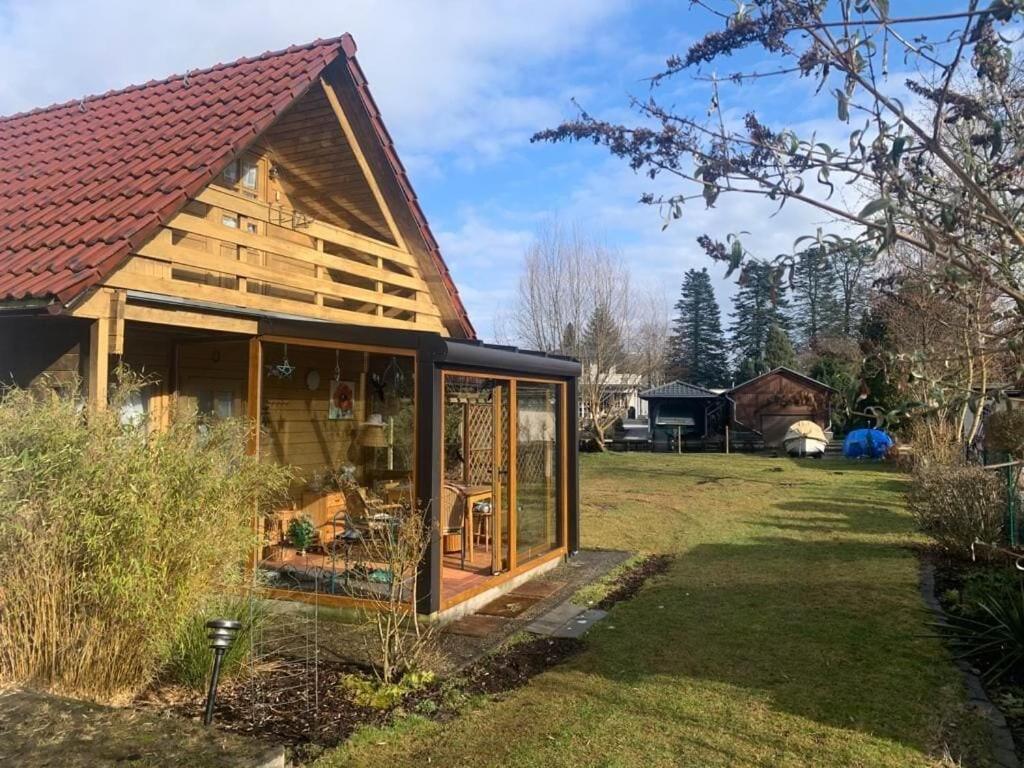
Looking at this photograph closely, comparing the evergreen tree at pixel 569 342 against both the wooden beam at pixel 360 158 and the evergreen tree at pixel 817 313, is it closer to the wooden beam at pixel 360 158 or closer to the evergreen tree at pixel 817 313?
the wooden beam at pixel 360 158

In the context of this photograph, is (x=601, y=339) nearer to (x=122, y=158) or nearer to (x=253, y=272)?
(x=253, y=272)

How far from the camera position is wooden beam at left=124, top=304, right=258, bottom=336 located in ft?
19.2

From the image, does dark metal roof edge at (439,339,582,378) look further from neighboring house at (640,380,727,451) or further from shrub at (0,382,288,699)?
neighboring house at (640,380,727,451)

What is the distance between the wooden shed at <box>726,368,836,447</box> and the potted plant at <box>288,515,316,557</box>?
3106 centimetres

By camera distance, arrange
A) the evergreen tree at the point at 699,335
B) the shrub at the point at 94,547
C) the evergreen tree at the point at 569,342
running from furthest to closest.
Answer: the evergreen tree at the point at 699,335
the evergreen tree at the point at 569,342
the shrub at the point at 94,547

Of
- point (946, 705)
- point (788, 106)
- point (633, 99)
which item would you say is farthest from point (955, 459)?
point (633, 99)

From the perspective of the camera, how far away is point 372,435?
9.95 m

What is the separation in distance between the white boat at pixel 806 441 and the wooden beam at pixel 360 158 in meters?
24.8

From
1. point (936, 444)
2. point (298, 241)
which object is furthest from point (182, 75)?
point (936, 444)

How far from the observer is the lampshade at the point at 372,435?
9773 mm

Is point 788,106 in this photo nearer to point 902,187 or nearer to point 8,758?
point 902,187

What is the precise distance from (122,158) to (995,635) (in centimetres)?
897

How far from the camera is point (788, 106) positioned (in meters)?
4.64

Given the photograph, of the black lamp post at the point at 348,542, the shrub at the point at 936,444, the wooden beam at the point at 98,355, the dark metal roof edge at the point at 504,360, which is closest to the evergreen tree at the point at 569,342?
the shrub at the point at 936,444
